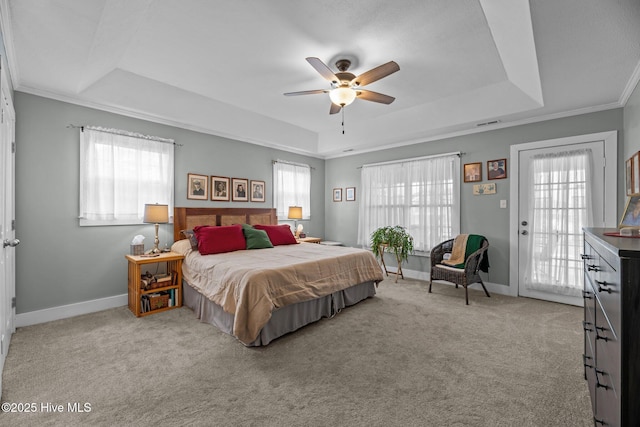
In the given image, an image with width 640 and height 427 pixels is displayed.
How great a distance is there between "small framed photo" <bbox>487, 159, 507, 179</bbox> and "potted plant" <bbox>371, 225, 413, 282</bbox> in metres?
1.59

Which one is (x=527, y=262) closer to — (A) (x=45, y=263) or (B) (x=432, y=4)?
(B) (x=432, y=4)

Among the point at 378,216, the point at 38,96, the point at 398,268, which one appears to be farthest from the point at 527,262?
the point at 38,96

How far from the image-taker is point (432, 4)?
7.57 ft

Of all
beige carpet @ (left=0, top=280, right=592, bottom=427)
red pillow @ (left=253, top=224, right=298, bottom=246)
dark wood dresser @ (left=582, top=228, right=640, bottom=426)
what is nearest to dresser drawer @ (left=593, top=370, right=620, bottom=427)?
dark wood dresser @ (left=582, top=228, right=640, bottom=426)

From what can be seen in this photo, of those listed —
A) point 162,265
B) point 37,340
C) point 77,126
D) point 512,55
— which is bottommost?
point 37,340

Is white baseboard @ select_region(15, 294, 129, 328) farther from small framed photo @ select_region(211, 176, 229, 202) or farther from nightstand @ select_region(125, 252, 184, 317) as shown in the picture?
small framed photo @ select_region(211, 176, 229, 202)

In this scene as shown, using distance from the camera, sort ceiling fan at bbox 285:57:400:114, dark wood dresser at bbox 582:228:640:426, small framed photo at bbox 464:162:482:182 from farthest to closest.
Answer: small framed photo at bbox 464:162:482:182, ceiling fan at bbox 285:57:400:114, dark wood dresser at bbox 582:228:640:426

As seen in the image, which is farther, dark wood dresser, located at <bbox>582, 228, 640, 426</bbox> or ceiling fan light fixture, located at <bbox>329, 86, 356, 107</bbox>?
ceiling fan light fixture, located at <bbox>329, 86, 356, 107</bbox>

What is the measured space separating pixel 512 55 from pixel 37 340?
5.24m

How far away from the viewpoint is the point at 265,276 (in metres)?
2.73

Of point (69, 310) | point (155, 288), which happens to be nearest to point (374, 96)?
point (155, 288)

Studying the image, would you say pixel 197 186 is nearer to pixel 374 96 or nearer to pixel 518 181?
pixel 374 96

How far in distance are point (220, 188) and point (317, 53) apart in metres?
2.70

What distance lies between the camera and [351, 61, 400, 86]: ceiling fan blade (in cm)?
262
